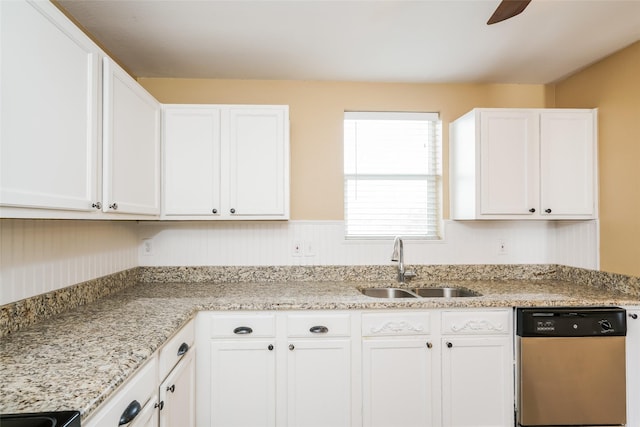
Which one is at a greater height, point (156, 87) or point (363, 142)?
point (156, 87)

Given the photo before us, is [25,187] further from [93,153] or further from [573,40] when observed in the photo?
[573,40]

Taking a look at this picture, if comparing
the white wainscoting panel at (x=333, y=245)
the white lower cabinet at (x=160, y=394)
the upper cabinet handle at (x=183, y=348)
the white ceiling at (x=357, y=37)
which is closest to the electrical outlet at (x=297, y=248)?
the white wainscoting panel at (x=333, y=245)

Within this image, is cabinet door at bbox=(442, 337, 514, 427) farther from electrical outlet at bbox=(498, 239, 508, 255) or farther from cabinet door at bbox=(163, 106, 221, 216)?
cabinet door at bbox=(163, 106, 221, 216)

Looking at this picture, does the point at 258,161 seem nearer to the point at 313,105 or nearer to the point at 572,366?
the point at 313,105

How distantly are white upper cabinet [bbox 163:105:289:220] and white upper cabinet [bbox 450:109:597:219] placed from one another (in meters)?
1.34

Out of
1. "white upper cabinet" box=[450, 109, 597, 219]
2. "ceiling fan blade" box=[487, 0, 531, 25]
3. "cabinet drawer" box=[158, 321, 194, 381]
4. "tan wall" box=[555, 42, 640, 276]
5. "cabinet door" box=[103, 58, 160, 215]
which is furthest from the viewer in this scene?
"white upper cabinet" box=[450, 109, 597, 219]

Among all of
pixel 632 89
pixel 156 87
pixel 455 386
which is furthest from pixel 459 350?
pixel 156 87

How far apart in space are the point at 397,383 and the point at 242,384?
871 millimetres

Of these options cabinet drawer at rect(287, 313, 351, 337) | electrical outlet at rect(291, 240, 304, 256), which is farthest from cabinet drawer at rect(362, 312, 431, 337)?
electrical outlet at rect(291, 240, 304, 256)

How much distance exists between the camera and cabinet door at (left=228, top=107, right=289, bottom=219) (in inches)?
91.4

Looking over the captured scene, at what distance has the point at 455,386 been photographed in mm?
2047

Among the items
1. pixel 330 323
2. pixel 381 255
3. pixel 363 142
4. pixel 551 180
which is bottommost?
pixel 330 323

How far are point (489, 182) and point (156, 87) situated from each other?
2.50 meters

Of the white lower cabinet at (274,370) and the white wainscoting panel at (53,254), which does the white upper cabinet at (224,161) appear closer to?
the white wainscoting panel at (53,254)
